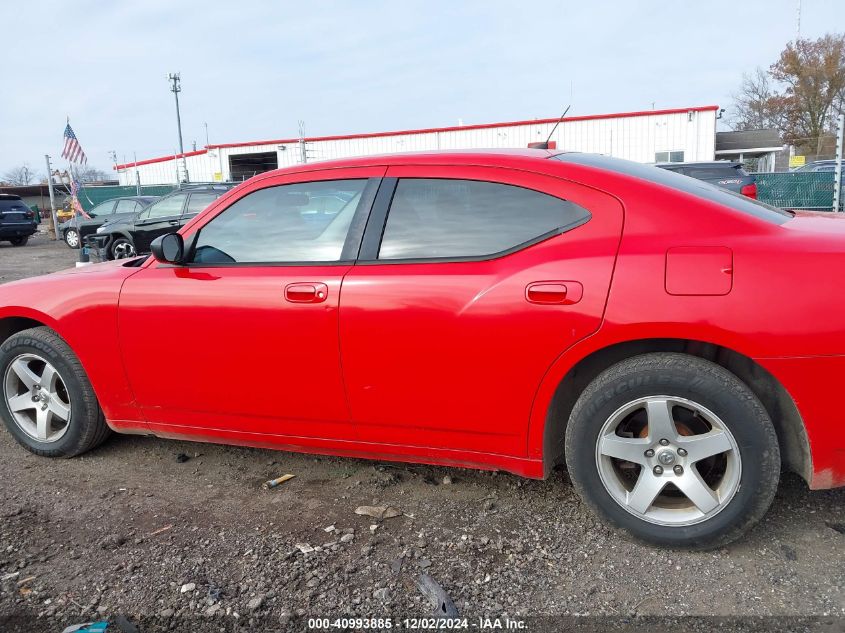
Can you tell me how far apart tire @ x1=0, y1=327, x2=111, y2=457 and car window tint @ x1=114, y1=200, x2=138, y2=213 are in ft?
45.1

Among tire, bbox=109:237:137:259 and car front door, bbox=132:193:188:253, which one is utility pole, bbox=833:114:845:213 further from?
tire, bbox=109:237:137:259

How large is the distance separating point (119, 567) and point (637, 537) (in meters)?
2.08

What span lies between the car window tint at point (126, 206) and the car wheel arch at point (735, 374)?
15924 millimetres

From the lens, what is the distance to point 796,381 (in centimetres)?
234

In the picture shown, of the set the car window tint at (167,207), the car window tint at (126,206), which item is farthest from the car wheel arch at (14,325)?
the car window tint at (126,206)

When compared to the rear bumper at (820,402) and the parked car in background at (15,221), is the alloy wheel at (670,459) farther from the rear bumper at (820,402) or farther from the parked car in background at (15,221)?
the parked car in background at (15,221)

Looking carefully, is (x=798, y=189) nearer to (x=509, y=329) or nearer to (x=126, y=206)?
(x=509, y=329)

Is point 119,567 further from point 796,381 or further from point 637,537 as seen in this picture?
point 796,381

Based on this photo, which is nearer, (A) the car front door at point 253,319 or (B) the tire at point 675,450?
(B) the tire at point 675,450

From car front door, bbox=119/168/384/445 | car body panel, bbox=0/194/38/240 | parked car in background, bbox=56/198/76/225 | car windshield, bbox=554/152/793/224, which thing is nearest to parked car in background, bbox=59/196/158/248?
car body panel, bbox=0/194/38/240

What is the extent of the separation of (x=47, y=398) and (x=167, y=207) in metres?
11.2

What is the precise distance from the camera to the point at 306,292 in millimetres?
2914

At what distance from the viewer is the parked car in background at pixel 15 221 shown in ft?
70.2

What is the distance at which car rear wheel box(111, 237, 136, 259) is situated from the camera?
46.9 ft
